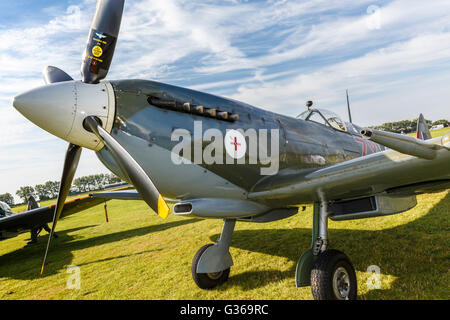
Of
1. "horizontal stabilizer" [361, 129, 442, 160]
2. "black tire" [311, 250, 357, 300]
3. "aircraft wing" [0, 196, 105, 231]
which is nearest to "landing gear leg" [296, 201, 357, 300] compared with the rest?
"black tire" [311, 250, 357, 300]

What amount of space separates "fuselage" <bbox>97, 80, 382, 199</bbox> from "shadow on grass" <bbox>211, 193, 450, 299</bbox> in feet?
5.61

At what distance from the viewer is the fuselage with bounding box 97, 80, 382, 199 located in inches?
113

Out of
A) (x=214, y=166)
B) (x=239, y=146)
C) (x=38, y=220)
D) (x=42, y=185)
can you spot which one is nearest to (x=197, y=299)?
(x=214, y=166)

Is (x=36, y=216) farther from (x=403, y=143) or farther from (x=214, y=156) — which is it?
(x=403, y=143)

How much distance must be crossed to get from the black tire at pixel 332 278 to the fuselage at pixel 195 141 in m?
1.12

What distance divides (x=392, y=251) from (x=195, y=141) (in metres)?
3.78

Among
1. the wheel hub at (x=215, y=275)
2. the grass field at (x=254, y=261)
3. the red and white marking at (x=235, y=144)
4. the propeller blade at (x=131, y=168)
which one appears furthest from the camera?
the wheel hub at (x=215, y=275)

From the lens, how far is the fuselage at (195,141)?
2883mm

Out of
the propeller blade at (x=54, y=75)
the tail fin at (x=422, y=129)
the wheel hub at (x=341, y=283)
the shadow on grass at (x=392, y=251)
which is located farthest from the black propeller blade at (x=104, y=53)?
the tail fin at (x=422, y=129)

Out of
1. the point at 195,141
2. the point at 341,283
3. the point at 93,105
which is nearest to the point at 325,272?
the point at 341,283

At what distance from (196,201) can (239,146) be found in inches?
32.3

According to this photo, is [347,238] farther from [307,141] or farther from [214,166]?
[214,166]

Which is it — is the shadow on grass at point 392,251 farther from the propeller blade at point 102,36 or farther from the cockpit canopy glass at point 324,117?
the propeller blade at point 102,36

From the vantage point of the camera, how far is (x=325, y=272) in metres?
3.07
